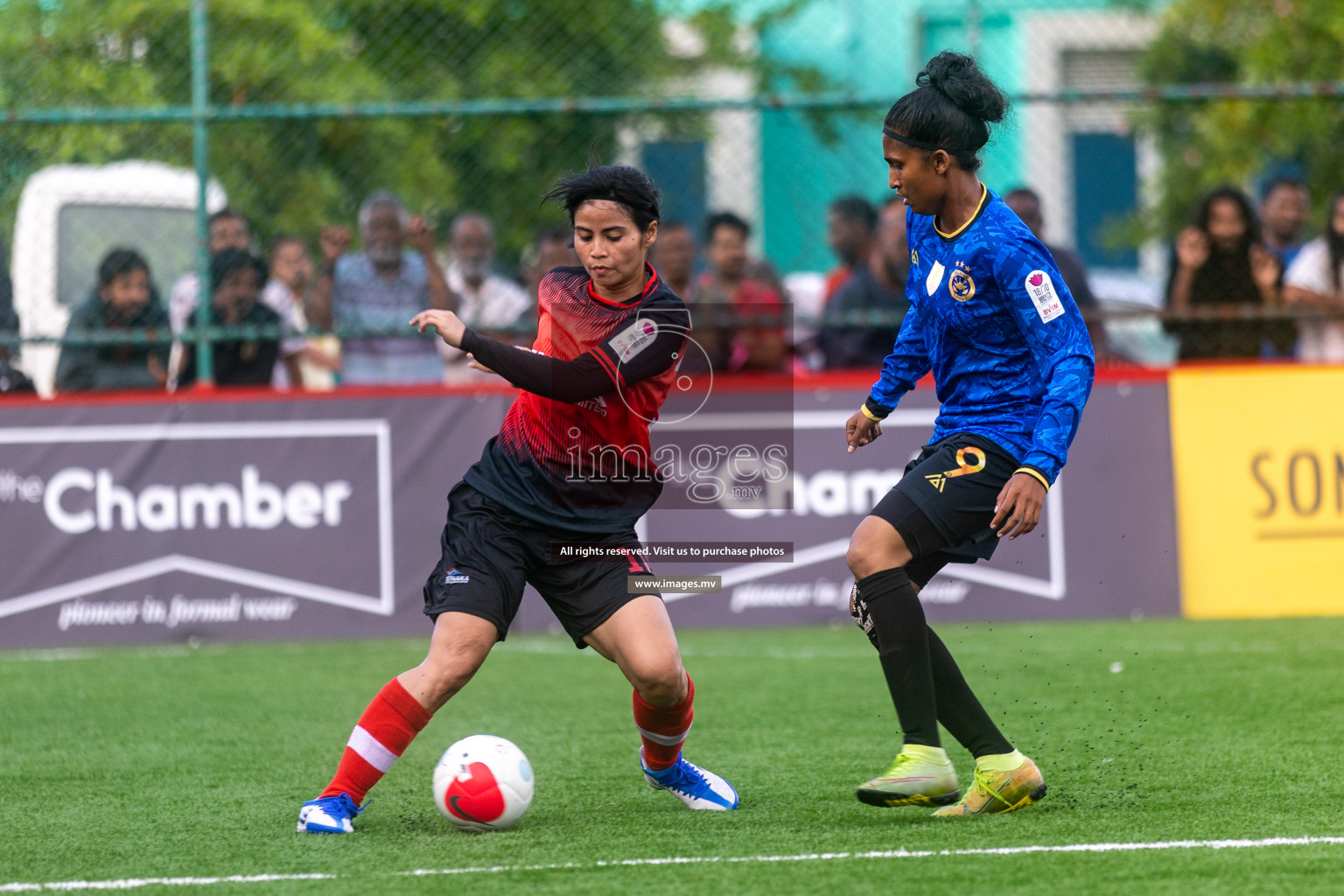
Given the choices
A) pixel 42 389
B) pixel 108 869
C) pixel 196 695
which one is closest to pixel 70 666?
pixel 196 695

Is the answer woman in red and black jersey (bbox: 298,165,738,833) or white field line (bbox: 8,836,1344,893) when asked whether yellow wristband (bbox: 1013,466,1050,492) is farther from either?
woman in red and black jersey (bbox: 298,165,738,833)

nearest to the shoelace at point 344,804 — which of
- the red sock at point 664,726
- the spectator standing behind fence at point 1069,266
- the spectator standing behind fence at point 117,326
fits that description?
the red sock at point 664,726

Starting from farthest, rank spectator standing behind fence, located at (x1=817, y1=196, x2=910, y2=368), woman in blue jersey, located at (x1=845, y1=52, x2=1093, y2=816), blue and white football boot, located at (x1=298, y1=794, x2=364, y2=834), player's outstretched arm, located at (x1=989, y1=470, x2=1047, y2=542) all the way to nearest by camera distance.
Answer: spectator standing behind fence, located at (x1=817, y1=196, x2=910, y2=368) → blue and white football boot, located at (x1=298, y1=794, x2=364, y2=834) → woman in blue jersey, located at (x1=845, y1=52, x2=1093, y2=816) → player's outstretched arm, located at (x1=989, y1=470, x2=1047, y2=542)

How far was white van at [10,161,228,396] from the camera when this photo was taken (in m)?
9.55

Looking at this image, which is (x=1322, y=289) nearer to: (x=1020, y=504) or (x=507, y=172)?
(x=507, y=172)

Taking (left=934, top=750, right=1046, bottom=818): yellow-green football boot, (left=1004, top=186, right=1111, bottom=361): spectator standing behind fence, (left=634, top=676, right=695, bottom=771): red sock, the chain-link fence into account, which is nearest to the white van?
the chain-link fence

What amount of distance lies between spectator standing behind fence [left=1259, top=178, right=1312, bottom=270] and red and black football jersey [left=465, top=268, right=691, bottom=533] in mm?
6306

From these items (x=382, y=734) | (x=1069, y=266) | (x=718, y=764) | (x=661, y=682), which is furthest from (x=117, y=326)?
(x=661, y=682)

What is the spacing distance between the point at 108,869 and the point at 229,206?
20.8 feet

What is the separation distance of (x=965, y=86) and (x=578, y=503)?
5.07 feet

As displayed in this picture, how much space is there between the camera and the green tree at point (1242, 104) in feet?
36.2

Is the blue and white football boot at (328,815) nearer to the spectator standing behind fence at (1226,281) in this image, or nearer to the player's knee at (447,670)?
the player's knee at (447,670)

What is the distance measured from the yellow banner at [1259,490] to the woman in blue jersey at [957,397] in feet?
15.6

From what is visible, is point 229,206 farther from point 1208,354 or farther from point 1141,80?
point 1141,80
